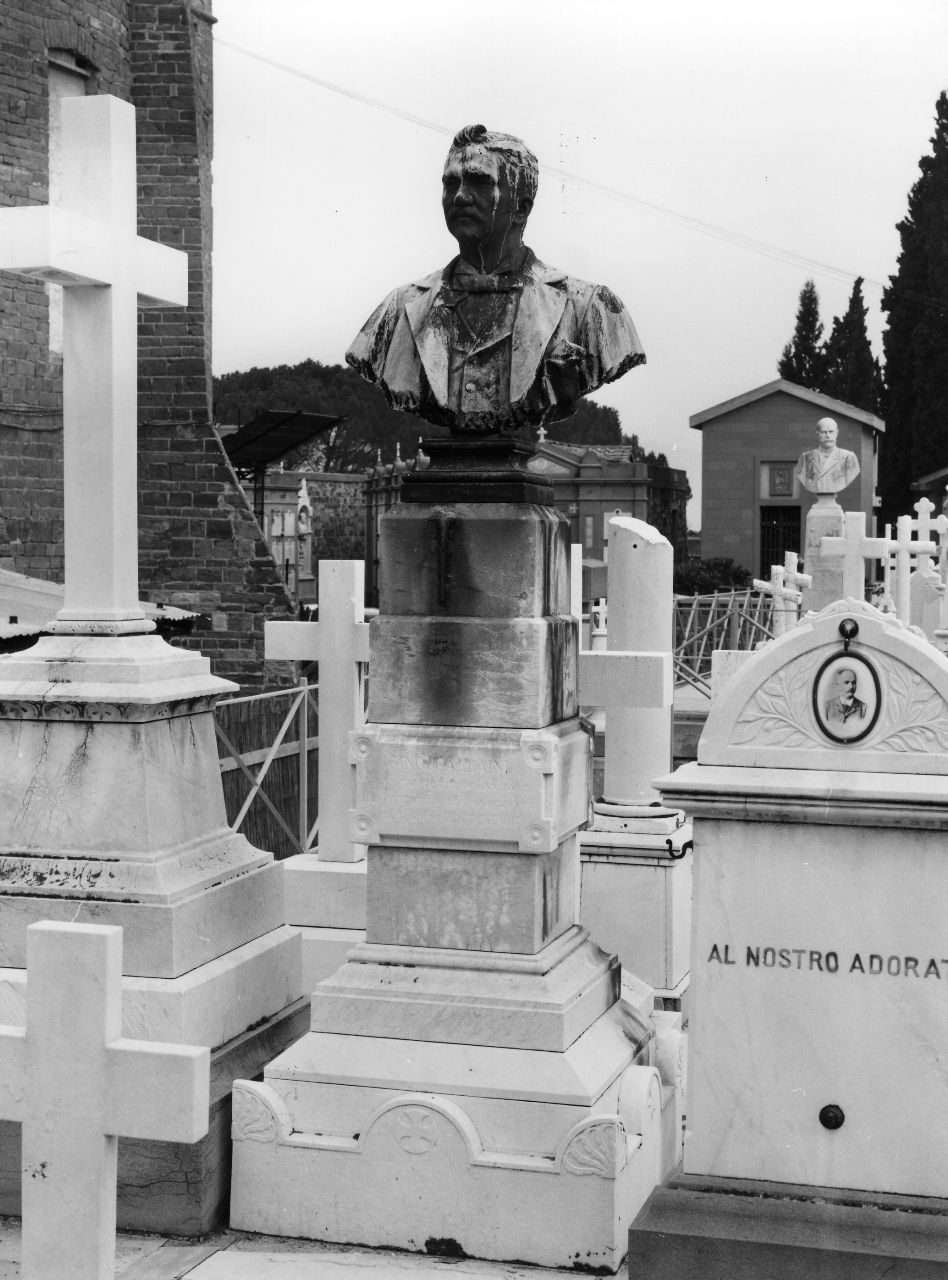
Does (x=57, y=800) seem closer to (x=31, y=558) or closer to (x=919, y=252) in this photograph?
(x=31, y=558)

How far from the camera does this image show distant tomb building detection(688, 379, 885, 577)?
38.0 meters

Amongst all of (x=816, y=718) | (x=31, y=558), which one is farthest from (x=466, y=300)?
(x=31, y=558)

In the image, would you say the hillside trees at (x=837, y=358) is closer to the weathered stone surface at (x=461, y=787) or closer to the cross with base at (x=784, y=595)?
the cross with base at (x=784, y=595)

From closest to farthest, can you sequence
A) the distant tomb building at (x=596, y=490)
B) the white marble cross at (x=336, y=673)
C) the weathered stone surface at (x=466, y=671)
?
the weathered stone surface at (x=466, y=671) → the white marble cross at (x=336, y=673) → the distant tomb building at (x=596, y=490)

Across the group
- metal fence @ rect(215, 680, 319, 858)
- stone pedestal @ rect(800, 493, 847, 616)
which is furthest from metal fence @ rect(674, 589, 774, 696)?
metal fence @ rect(215, 680, 319, 858)

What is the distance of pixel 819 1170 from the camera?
4.10m

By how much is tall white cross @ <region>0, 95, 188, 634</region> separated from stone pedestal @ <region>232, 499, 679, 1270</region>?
864mm

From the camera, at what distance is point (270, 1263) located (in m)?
4.45

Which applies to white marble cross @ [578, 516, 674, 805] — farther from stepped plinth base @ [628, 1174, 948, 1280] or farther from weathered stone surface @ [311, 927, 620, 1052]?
stepped plinth base @ [628, 1174, 948, 1280]

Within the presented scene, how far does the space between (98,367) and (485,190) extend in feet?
4.30

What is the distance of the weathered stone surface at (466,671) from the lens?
4785 mm

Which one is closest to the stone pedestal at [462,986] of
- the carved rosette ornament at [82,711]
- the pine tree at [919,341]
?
the carved rosette ornament at [82,711]

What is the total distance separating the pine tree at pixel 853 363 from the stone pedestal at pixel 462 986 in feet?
134

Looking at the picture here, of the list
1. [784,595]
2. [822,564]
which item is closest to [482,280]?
[784,595]
